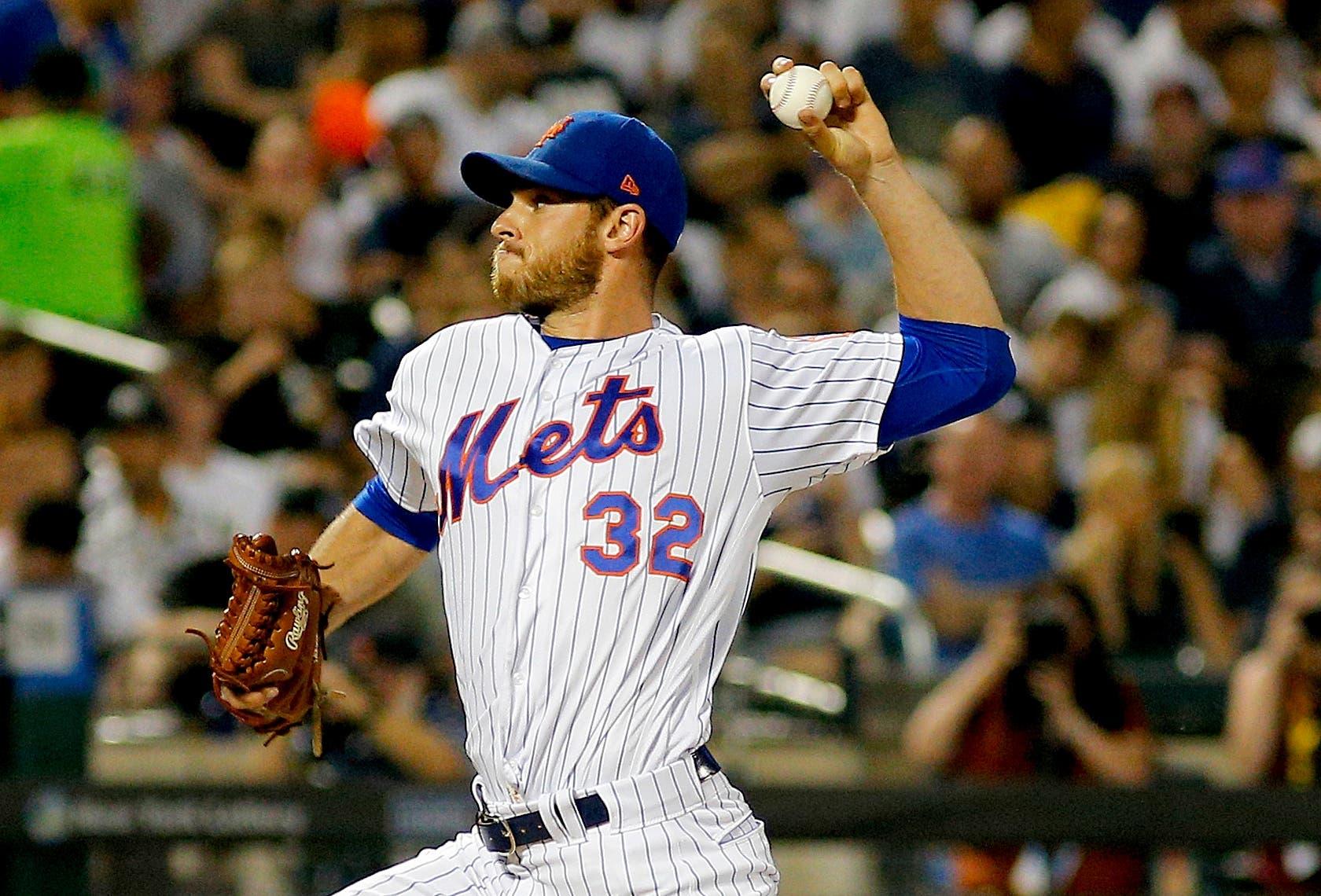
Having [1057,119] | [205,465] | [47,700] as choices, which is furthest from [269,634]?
[1057,119]

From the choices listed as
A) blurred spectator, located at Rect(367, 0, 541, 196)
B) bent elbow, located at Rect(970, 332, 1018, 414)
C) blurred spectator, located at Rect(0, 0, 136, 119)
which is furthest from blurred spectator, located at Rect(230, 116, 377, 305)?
bent elbow, located at Rect(970, 332, 1018, 414)

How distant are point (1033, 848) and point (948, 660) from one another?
→ 660mm

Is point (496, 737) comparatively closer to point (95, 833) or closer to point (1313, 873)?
point (95, 833)

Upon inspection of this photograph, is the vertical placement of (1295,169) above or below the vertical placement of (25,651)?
above

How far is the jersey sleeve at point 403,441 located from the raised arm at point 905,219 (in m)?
0.73

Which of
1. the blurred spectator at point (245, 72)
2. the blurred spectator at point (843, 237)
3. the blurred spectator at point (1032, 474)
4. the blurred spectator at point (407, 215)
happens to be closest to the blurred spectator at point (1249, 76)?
the blurred spectator at point (843, 237)

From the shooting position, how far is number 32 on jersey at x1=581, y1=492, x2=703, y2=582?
118 inches

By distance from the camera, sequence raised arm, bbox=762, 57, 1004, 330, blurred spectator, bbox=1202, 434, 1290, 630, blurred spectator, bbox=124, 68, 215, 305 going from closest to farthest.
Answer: raised arm, bbox=762, 57, 1004, 330 → blurred spectator, bbox=1202, 434, 1290, 630 → blurred spectator, bbox=124, 68, 215, 305

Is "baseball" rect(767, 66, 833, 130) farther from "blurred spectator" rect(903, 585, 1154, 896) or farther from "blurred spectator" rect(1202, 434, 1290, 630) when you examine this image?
"blurred spectator" rect(1202, 434, 1290, 630)

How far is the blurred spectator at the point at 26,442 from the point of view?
6719mm

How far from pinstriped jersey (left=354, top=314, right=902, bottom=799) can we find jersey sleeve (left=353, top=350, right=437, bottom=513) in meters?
0.05

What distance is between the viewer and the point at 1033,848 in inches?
221

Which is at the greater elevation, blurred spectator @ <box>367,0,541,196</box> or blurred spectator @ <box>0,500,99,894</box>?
blurred spectator @ <box>367,0,541,196</box>

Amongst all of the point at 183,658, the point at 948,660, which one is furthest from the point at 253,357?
the point at 948,660
